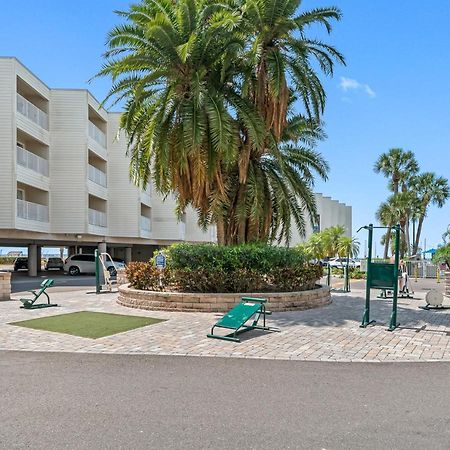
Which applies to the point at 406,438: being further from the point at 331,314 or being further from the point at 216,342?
the point at 331,314

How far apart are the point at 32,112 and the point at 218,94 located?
18146 millimetres

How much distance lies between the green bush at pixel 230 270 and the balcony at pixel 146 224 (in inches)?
1013

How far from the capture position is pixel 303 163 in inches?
671

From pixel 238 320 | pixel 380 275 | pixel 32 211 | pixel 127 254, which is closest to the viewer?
pixel 238 320

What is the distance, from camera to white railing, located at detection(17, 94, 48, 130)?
83.0ft

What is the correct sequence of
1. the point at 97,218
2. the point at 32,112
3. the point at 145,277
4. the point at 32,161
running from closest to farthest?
the point at 145,277, the point at 32,161, the point at 32,112, the point at 97,218

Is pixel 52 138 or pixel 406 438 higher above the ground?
pixel 52 138

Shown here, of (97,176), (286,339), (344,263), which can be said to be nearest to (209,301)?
(286,339)

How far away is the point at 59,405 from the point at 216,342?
11.8ft

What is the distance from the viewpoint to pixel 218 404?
4824 millimetres

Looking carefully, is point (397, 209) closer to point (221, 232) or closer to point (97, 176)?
point (97, 176)

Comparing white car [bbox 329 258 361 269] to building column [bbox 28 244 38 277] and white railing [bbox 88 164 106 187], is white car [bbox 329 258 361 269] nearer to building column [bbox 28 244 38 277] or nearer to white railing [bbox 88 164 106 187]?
white railing [bbox 88 164 106 187]

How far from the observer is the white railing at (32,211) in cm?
2497

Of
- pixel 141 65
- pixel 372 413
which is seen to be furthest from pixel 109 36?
pixel 372 413
